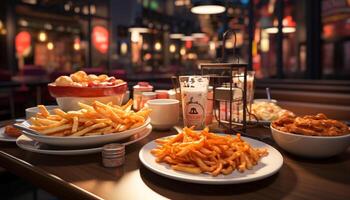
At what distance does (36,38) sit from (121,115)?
1183 centimetres

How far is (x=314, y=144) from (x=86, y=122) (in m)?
0.69

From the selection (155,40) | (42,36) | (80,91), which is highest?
(155,40)

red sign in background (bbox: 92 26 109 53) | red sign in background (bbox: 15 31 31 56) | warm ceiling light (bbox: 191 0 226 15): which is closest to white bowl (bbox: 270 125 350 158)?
warm ceiling light (bbox: 191 0 226 15)

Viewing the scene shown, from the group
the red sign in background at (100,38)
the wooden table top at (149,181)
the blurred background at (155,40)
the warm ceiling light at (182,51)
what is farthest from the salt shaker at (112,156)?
the warm ceiling light at (182,51)

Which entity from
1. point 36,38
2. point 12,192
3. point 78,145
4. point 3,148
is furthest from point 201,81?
point 36,38

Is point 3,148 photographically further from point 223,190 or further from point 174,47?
point 174,47

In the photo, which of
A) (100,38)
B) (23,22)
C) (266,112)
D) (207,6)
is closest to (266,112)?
(266,112)

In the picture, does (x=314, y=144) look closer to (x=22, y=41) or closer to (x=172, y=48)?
(x=22, y=41)

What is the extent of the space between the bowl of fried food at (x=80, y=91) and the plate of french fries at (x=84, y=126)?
0.55 feet

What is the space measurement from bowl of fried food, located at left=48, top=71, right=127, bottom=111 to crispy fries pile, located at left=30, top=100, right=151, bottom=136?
16cm

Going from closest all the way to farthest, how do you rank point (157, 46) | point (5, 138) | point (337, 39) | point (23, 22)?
1. point (5, 138)
2. point (337, 39)
3. point (23, 22)
4. point (157, 46)

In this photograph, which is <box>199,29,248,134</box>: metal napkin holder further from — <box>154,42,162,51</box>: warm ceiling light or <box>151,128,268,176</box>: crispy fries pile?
<box>154,42,162,51</box>: warm ceiling light

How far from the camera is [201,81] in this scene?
1.17 metres

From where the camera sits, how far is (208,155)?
2.40ft
